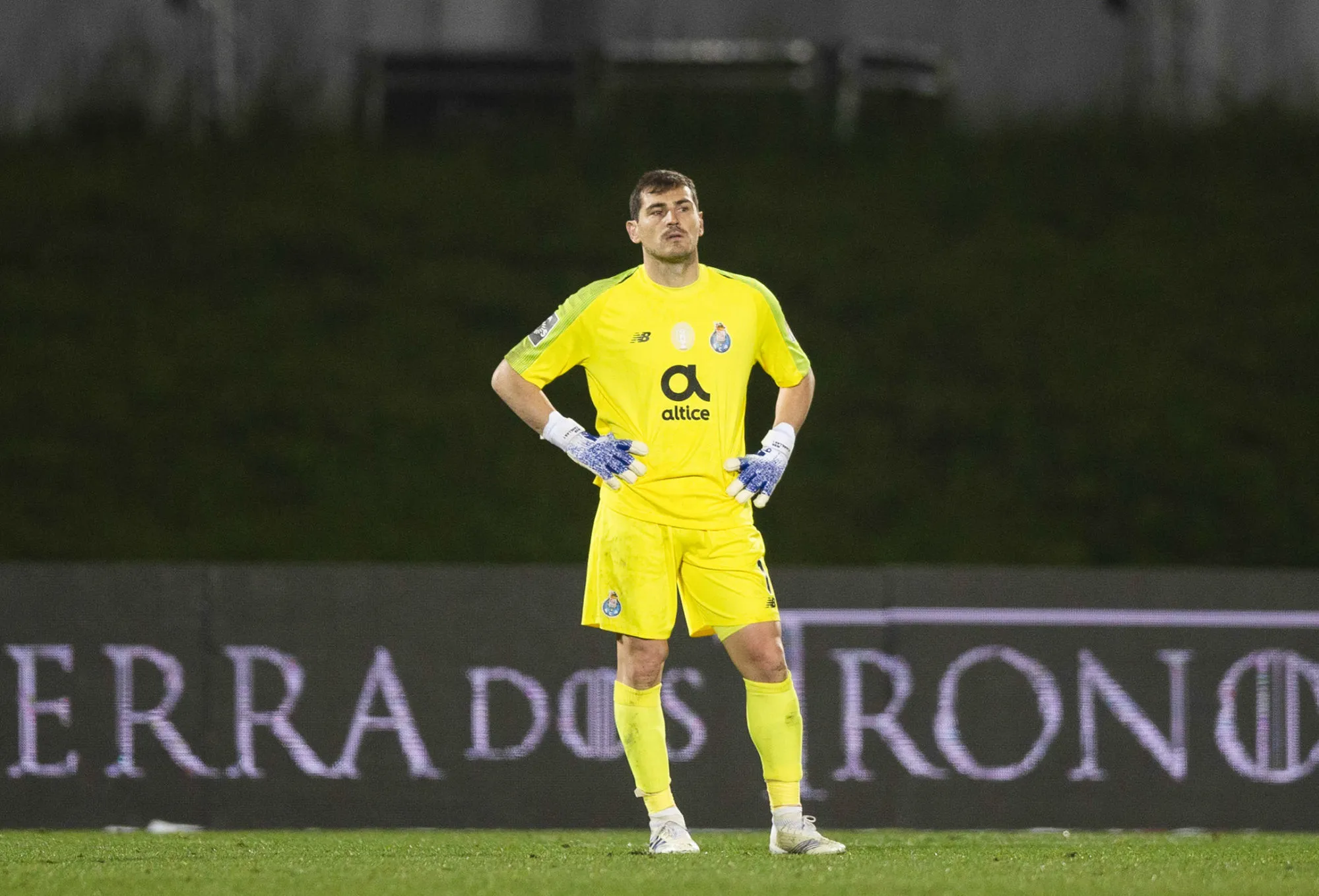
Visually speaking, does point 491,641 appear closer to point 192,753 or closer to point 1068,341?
point 192,753

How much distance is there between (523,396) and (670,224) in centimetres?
63

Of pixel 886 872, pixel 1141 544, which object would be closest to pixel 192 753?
pixel 886 872

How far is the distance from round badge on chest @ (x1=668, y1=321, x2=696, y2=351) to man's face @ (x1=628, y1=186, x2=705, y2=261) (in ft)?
0.62

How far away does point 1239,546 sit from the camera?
1065 centimetres

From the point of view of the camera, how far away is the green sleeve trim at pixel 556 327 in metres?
5.16

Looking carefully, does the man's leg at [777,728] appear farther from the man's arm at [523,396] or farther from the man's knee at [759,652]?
the man's arm at [523,396]

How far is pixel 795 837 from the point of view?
501 centimetres

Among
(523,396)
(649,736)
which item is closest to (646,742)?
(649,736)

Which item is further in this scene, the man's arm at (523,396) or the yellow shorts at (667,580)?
the man's arm at (523,396)

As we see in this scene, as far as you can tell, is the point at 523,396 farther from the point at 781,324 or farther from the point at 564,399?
the point at 564,399

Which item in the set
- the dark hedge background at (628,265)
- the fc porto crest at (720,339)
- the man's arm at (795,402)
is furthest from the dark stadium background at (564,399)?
the fc porto crest at (720,339)

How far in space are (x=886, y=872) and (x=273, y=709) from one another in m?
3.48

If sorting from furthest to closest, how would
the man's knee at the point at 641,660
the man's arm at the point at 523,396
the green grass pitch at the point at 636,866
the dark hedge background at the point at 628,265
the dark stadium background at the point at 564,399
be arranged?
the dark hedge background at the point at 628,265, the dark stadium background at the point at 564,399, the man's arm at the point at 523,396, the man's knee at the point at 641,660, the green grass pitch at the point at 636,866

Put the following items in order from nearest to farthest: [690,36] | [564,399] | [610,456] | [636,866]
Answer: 1. [636,866]
2. [610,456]
3. [564,399]
4. [690,36]
